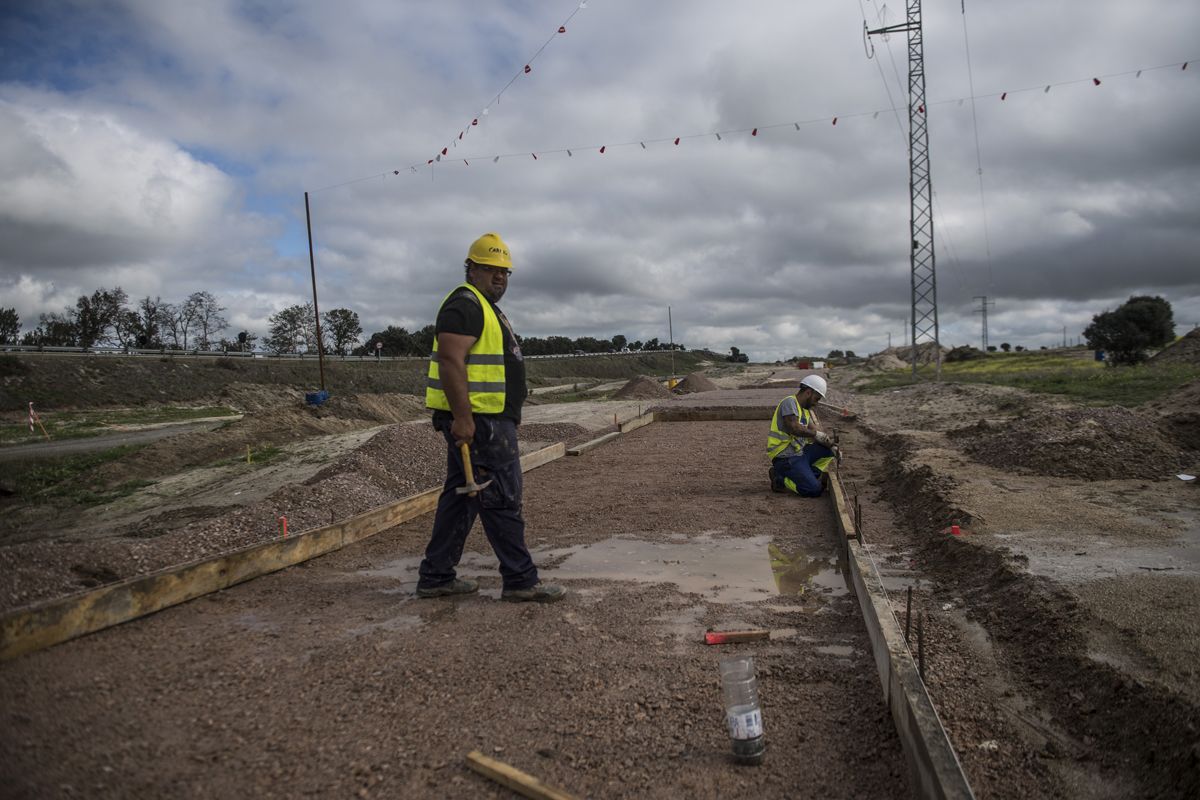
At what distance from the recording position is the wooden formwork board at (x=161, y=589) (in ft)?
10.1

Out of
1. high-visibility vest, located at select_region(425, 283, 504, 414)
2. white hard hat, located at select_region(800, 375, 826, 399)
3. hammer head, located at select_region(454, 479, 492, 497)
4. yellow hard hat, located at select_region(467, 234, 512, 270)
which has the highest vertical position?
yellow hard hat, located at select_region(467, 234, 512, 270)

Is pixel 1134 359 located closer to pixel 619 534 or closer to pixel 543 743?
pixel 619 534

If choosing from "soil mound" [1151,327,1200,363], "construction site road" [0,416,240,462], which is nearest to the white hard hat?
"construction site road" [0,416,240,462]

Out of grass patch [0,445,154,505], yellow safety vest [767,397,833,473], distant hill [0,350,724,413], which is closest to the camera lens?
yellow safety vest [767,397,833,473]

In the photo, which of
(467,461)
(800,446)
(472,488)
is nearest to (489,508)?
(472,488)

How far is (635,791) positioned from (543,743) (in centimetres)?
40

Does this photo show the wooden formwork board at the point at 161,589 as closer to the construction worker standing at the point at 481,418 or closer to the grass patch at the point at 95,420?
the construction worker standing at the point at 481,418

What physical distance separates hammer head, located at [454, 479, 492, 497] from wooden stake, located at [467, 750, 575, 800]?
1583 millimetres

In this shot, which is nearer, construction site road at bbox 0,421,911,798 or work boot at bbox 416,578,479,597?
construction site road at bbox 0,421,911,798

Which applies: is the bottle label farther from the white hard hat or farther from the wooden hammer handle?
the white hard hat

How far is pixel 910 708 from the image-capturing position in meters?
2.58

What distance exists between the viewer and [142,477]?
12844 mm

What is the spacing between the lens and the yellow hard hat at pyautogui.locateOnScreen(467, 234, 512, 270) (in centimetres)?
418

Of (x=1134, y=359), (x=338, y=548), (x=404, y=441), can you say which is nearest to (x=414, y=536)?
(x=338, y=548)
